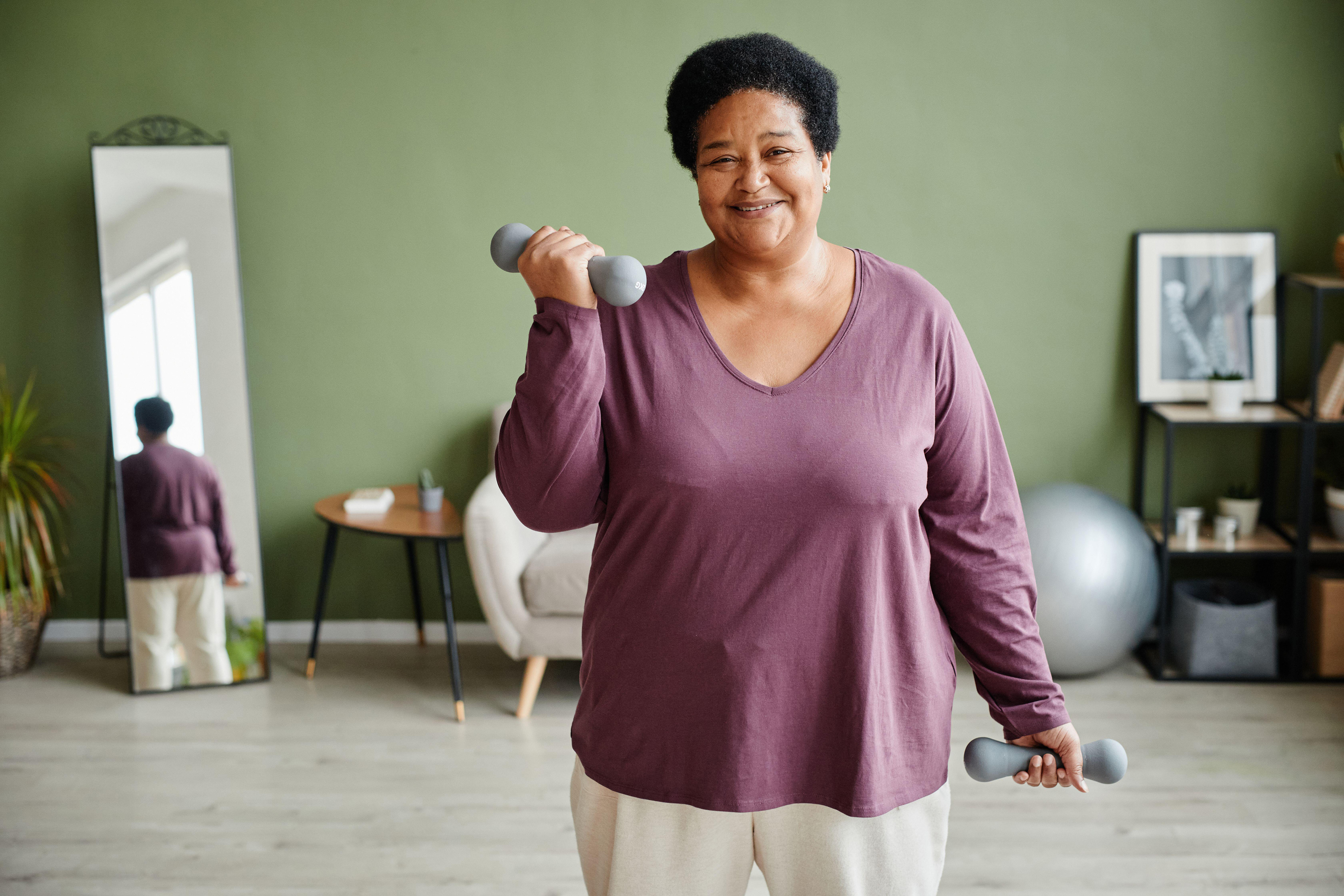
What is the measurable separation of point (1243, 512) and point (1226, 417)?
0.33 metres

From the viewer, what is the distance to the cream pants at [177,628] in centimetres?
321

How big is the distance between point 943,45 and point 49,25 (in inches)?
108

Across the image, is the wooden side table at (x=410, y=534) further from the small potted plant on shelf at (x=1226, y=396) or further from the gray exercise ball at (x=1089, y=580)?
the small potted plant on shelf at (x=1226, y=396)

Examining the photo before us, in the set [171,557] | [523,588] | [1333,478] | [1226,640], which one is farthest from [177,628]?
[1333,478]

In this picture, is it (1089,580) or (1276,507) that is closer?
(1089,580)

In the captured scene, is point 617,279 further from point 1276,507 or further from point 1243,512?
point 1276,507

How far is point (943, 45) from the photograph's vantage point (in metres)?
3.28

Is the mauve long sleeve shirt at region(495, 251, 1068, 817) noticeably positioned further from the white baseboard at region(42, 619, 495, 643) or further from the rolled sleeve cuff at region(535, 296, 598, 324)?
the white baseboard at region(42, 619, 495, 643)

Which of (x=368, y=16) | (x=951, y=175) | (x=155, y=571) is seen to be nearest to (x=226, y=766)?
(x=155, y=571)

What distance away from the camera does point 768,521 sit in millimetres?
1016

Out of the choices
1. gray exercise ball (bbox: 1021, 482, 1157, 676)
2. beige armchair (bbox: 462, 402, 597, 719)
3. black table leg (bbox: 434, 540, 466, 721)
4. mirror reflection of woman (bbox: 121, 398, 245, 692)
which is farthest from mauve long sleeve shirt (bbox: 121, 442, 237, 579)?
gray exercise ball (bbox: 1021, 482, 1157, 676)

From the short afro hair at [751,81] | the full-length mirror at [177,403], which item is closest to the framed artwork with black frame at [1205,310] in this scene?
the short afro hair at [751,81]

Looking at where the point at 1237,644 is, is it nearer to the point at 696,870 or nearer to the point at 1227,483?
the point at 1227,483

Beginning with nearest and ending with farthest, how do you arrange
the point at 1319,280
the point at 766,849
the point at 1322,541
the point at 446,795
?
the point at 766,849 < the point at 446,795 < the point at 1319,280 < the point at 1322,541
